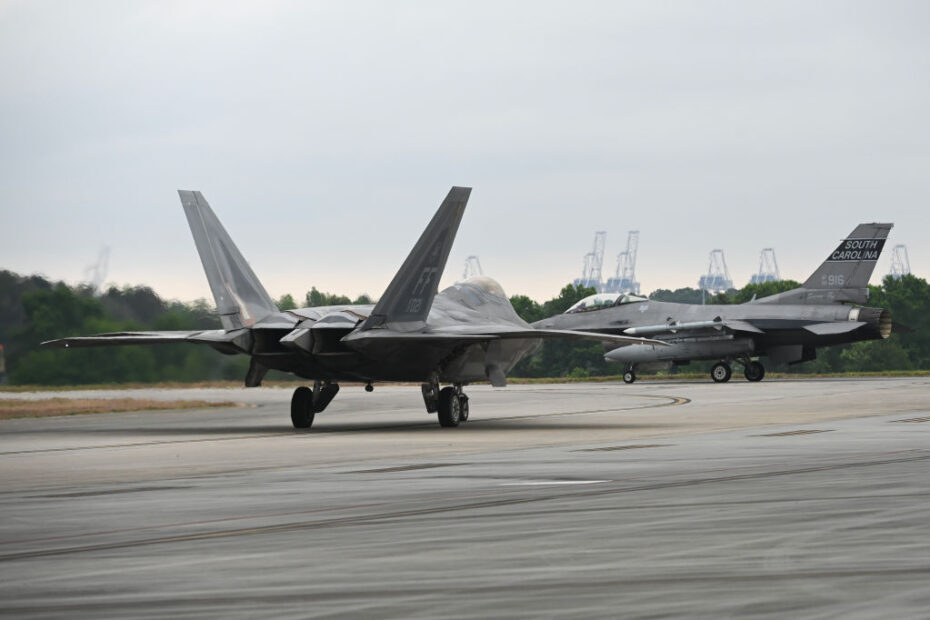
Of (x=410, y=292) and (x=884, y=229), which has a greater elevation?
(x=884, y=229)

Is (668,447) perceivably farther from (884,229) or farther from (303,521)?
(884,229)

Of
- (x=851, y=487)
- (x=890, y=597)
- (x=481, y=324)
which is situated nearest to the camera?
(x=890, y=597)

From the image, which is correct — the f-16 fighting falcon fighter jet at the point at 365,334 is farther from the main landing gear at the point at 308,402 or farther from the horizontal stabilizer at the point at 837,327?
the horizontal stabilizer at the point at 837,327

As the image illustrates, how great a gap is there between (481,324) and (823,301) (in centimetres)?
2777

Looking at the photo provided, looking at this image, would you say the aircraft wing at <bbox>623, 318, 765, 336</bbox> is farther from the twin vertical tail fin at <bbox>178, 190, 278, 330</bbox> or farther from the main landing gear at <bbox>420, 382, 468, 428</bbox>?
the twin vertical tail fin at <bbox>178, 190, 278, 330</bbox>

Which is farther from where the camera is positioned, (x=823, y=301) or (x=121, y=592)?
(x=823, y=301)

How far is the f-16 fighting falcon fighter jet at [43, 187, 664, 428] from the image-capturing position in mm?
21531

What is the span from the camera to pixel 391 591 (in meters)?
6.30

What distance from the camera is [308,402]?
75.7ft

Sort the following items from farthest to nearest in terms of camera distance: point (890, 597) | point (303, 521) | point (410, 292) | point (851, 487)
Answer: point (410, 292), point (851, 487), point (303, 521), point (890, 597)

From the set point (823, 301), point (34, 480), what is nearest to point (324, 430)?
point (34, 480)

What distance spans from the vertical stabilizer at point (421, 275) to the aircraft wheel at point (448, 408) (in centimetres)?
140

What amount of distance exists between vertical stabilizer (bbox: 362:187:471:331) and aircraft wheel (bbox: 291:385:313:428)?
7.79ft

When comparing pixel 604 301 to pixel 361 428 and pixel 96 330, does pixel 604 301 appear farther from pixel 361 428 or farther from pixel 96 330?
pixel 361 428
